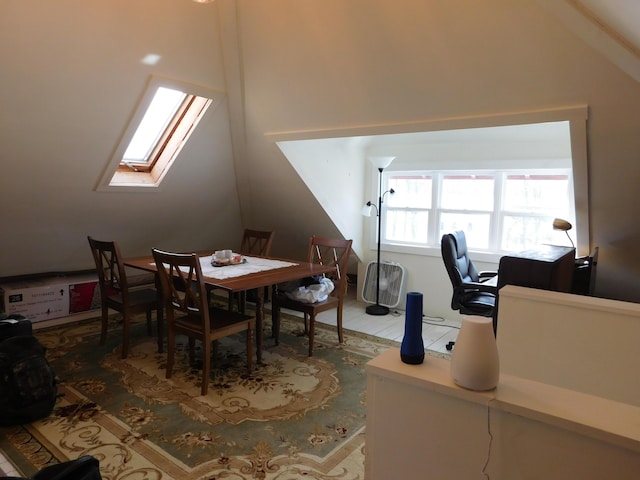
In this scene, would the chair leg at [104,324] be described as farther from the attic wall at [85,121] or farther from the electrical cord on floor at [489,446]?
the electrical cord on floor at [489,446]

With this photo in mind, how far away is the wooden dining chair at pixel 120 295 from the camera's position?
3205 millimetres

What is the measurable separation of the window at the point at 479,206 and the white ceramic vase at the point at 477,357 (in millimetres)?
3114

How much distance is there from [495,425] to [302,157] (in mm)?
3196

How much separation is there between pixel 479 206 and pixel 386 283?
51.1 inches

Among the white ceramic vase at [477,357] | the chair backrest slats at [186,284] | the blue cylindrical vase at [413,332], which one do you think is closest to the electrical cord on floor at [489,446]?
the white ceramic vase at [477,357]

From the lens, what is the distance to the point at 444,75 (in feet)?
8.27

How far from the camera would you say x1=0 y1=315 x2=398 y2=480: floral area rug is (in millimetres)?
2045

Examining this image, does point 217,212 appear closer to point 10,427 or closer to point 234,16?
point 234,16

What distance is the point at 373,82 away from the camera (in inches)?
111

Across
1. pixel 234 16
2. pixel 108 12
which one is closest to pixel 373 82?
pixel 234 16

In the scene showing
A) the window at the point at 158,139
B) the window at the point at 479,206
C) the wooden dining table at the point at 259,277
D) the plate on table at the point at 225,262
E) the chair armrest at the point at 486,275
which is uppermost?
the window at the point at 158,139

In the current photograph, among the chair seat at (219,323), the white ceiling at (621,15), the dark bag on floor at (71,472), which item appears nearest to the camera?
the white ceiling at (621,15)

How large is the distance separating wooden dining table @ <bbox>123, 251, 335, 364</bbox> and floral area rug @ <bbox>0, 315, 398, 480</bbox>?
0.41m

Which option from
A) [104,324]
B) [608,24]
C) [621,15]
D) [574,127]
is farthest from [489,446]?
[104,324]
